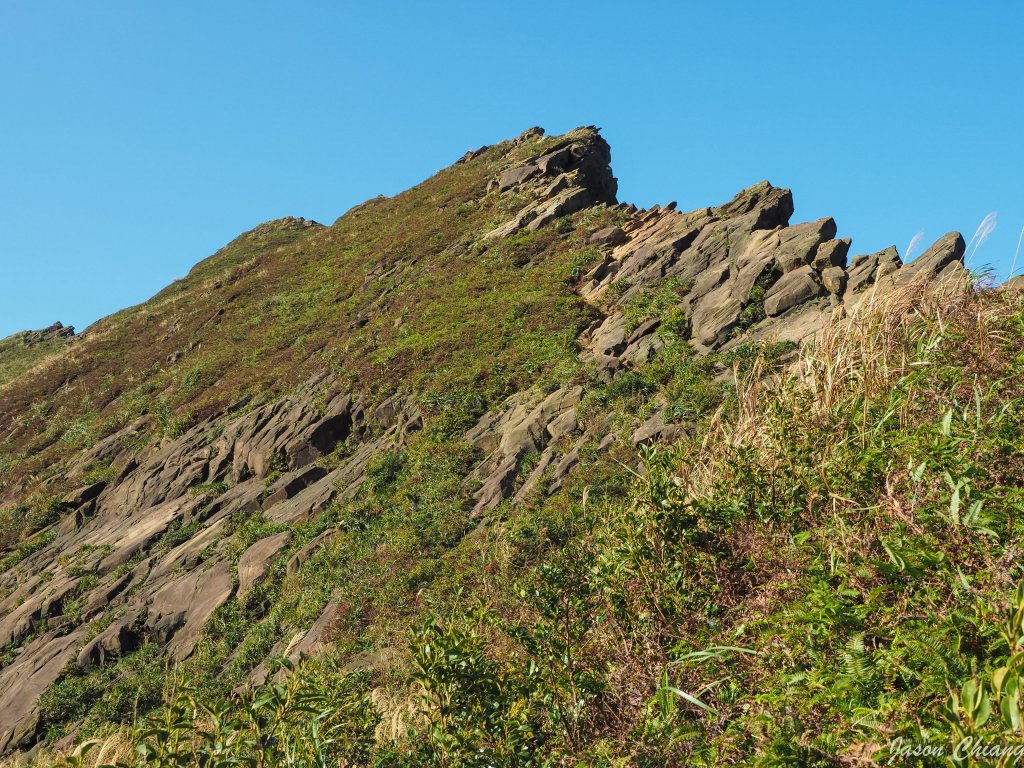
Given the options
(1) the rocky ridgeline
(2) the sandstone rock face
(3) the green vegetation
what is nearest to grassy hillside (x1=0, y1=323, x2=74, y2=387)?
(3) the green vegetation

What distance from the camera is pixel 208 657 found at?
13.7m

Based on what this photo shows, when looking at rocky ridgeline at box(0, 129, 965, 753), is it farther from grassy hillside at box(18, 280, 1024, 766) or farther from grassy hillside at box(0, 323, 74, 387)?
grassy hillside at box(0, 323, 74, 387)

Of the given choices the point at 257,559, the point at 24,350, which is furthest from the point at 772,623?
the point at 24,350

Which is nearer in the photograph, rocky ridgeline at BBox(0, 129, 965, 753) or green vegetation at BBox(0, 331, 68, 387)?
rocky ridgeline at BBox(0, 129, 965, 753)

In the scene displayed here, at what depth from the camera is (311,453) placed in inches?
795

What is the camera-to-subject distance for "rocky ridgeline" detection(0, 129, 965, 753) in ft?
49.5

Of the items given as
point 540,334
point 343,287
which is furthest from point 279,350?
point 540,334

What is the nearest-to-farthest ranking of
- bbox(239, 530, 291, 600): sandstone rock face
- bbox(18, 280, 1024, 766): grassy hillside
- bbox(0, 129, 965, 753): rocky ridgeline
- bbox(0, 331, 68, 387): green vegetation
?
bbox(18, 280, 1024, 766): grassy hillside → bbox(0, 129, 965, 753): rocky ridgeline → bbox(239, 530, 291, 600): sandstone rock face → bbox(0, 331, 68, 387): green vegetation

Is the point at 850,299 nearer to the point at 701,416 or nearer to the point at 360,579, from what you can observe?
the point at 701,416

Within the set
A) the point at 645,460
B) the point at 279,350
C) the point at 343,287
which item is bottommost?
the point at 645,460

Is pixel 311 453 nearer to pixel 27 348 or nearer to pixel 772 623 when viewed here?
pixel 772 623

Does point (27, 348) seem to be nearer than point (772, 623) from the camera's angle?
No

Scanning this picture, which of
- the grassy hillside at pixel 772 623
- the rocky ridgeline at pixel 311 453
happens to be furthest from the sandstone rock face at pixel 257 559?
the grassy hillside at pixel 772 623

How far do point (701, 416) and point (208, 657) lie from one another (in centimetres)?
1073
